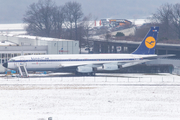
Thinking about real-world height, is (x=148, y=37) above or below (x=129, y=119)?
above

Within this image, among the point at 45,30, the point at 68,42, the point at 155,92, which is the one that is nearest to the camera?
the point at 155,92

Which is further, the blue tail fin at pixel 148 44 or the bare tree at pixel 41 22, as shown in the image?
the bare tree at pixel 41 22

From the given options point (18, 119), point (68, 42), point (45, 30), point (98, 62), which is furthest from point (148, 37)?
point (45, 30)

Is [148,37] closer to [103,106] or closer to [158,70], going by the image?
→ [158,70]

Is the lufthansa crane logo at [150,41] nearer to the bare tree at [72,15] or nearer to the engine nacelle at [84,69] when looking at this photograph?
the engine nacelle at [84,69]

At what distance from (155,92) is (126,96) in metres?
4.79

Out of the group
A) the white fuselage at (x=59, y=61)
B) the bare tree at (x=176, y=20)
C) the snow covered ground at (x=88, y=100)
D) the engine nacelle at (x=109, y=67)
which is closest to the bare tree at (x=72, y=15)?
the bare tree at (x=176, y=20)

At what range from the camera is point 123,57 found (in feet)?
181

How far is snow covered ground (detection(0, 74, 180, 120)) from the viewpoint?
27.1m

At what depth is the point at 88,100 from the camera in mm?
33188

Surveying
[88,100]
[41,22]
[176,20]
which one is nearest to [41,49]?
[88,100]

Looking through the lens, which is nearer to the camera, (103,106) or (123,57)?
(103,106)

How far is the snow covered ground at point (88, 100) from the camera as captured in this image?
89.0 ft

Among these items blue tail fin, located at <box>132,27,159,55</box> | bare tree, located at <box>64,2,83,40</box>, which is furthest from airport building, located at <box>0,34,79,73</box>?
bare tree, located at <box>64,2,83,40</box>
